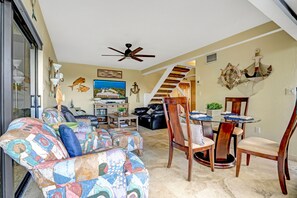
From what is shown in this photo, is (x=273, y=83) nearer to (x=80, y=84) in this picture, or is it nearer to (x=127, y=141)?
(x=127, y=141)

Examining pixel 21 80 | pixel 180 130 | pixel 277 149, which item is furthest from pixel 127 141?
pixel 277 149

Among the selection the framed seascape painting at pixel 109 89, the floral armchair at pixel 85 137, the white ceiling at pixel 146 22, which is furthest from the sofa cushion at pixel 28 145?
the framed seascape painting at pixel 109 89

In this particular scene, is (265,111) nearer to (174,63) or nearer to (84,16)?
(174,63)

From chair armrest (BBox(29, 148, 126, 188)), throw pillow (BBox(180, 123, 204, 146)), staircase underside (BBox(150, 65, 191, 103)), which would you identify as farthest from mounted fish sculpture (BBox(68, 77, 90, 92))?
chair armrest (BBox(29, 148, 126, 188))

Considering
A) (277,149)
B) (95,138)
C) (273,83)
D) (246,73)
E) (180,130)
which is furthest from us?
(246,73)

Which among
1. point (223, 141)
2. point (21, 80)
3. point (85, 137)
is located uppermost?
point (21, 80)

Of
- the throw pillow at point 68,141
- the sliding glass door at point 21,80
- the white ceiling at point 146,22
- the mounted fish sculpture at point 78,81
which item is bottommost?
the throw pillow at point 68,141

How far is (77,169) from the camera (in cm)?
106

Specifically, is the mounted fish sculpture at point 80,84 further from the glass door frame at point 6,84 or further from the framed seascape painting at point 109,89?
the glass door frame at point 6,84

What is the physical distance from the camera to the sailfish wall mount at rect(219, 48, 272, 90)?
119 inches

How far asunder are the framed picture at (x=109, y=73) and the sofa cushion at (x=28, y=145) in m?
5.52

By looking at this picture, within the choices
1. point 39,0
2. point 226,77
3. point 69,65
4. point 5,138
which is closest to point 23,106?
point 5,138

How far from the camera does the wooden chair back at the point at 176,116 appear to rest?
1.88m

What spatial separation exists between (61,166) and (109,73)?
19.3ft
